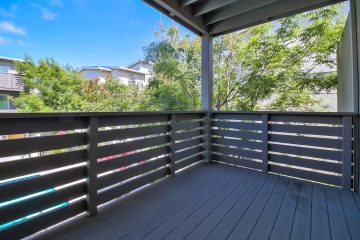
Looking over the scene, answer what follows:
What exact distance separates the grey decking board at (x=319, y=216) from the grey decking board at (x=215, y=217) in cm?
66

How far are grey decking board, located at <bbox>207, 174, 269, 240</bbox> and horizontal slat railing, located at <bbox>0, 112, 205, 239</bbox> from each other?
3.33 ft

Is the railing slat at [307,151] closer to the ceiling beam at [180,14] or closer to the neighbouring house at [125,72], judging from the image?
the ceiling beam at [180,14]

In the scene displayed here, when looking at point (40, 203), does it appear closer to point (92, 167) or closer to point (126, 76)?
point (92, 167)

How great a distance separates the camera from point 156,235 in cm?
154

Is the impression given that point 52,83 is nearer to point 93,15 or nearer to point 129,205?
point 129,205

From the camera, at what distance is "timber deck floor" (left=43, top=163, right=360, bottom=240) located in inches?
61.2

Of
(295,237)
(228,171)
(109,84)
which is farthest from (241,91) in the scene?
(295,237)

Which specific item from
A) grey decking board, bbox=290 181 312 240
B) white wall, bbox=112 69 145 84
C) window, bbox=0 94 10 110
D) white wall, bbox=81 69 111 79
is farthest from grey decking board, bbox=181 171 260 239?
white wall, bbox=112 69 145 84

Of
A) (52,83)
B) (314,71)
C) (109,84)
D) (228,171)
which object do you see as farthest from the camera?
(109,84)

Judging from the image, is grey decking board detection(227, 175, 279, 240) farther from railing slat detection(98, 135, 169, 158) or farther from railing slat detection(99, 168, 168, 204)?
railing slat detection(98, 135, 169, 158)

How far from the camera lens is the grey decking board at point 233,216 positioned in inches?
61.1

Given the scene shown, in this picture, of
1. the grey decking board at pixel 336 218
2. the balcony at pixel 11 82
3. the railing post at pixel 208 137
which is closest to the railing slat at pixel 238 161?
the railing post at pixel 208 137

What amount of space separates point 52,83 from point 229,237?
2.82 m

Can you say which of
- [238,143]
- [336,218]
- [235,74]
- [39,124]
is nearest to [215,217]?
[336,218]
